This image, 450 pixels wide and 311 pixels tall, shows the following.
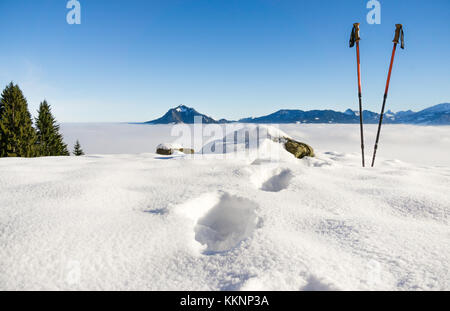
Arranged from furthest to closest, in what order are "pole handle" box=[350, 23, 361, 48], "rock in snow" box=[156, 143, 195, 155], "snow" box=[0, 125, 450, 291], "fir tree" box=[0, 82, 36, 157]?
"fir tree" box=[0, 82, 36, 157]
"rock in snow" box=[156, 143, 195, 155]
"pole handle" box=[350, 23, 361, 48]
"snow" box=[0, 125, 450, 291]

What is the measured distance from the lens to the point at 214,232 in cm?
340

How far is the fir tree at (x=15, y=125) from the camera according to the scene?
2809cm

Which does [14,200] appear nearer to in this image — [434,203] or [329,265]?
[329,265]

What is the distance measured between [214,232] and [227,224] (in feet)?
1.16

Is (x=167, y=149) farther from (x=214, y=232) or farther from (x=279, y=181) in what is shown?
(x=214, y=232)

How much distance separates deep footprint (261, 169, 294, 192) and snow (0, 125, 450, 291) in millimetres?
210

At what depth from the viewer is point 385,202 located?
3.91 m

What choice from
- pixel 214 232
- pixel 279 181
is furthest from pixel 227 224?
pixel 279 181

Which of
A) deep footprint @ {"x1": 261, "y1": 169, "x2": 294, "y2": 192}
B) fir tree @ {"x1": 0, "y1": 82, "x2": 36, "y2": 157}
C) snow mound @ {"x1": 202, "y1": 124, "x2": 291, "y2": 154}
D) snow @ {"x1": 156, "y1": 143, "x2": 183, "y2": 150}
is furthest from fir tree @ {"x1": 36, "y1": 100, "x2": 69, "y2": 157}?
deep footprint @ {"x1": 261, "y1": 169, "x2": 294, "y2": 192}

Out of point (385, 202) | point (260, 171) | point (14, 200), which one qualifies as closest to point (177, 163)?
point (260, 171)

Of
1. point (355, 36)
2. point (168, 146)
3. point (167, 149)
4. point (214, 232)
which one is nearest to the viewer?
point (214, 232)

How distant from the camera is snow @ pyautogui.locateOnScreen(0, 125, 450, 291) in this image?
2.09 meters

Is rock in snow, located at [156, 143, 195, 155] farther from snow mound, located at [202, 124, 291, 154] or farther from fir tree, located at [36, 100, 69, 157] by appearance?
fir tree, located at [36, 100, 69, 157]
